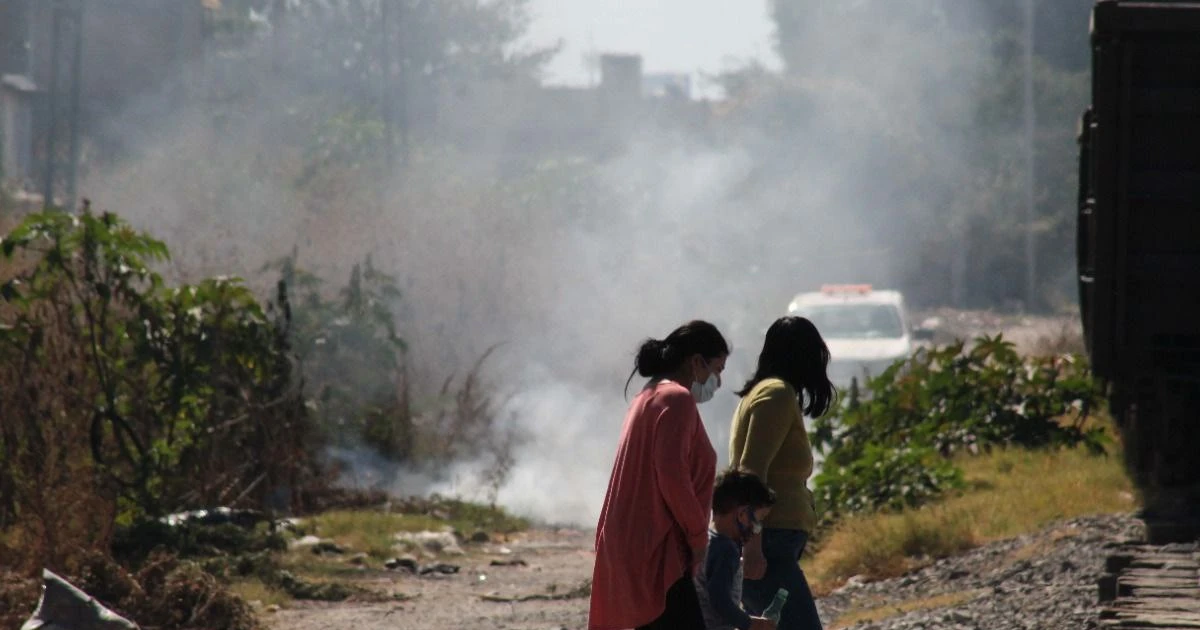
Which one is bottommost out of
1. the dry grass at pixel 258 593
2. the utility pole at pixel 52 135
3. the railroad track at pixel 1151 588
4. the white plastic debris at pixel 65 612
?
the dry grass at pixel 258 593

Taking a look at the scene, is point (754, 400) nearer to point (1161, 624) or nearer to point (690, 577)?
point (690, 577)

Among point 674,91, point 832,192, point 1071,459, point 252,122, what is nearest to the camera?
point 1071,459

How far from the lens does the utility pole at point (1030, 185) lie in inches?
1342

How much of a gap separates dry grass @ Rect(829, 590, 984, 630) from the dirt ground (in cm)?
129

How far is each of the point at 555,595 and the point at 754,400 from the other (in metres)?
4.46

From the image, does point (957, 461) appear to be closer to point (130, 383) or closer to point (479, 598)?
point (479, 598)

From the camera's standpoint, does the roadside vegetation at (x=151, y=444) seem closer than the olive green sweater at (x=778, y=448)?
No

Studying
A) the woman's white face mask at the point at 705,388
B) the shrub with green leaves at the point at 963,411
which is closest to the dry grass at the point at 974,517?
the shrub with green leaves at the point at 963,411

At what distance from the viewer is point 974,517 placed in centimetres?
963

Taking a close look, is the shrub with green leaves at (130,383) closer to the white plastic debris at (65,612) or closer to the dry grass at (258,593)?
the dry grass at (258,593)

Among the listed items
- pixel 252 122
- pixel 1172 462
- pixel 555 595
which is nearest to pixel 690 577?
pixel 555 595

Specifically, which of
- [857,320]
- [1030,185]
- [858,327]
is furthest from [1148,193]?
[1030,185]

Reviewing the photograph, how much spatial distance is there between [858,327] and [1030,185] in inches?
721

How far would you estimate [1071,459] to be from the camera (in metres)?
11.0
